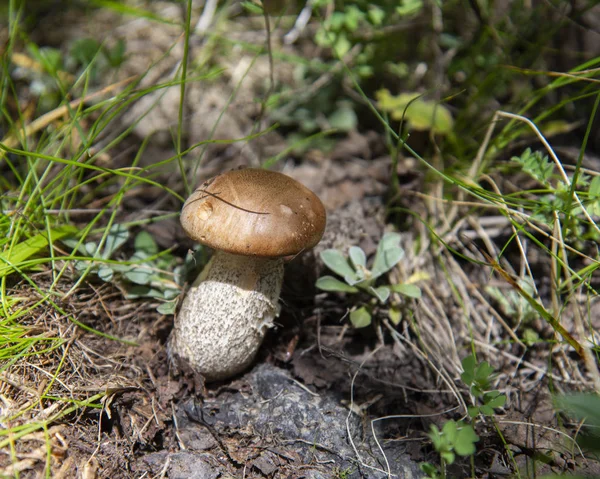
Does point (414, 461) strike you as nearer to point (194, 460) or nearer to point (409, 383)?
point (409, 383)

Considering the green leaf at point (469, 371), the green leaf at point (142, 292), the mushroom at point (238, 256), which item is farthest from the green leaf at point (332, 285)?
the green leaf at point (142, 292)

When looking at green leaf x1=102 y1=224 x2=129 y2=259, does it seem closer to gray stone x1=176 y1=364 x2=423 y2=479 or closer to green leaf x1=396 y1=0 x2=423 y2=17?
gray stone x1=176 y1=364 x2=423 y2=479

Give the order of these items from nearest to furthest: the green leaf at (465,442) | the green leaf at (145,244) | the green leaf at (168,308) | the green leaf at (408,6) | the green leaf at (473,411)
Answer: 1. the green leaf at (465,442)
2. the green leaf at (473,411)
3. the green leaf at (168,308)
4. the green leaf at (145,244)
5. the green leaf at (408,6)

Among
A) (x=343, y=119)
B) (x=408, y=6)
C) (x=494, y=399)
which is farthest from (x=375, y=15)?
(x=494, y=399)

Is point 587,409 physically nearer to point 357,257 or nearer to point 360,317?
point 360,317

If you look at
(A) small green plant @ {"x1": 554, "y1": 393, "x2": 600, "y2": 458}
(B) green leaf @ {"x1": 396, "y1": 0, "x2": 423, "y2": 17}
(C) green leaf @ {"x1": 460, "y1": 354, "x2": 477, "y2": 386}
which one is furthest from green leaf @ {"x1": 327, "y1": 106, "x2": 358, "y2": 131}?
(A) small green plant @ {"x1": 554, "y1": 393, "x2": 600, "y2": 458}

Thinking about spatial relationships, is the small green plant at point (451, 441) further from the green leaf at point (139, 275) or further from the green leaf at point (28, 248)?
the green leaf at point (28, 248)
